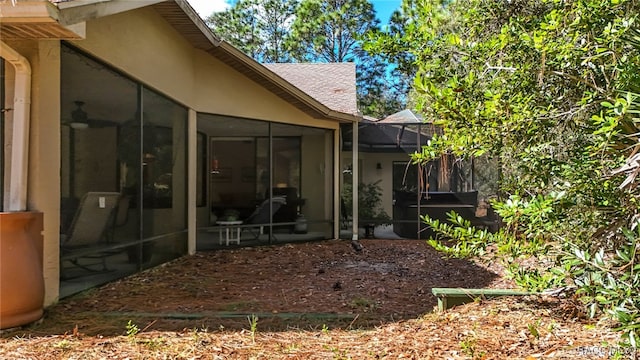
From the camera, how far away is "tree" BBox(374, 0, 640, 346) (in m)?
2.57

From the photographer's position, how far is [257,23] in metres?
27.9

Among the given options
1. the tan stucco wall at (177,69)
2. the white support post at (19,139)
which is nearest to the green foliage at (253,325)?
the white support post at (19,139)

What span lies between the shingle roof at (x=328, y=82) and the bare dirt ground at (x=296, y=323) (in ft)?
17.7

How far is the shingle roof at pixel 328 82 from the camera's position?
36.1ft

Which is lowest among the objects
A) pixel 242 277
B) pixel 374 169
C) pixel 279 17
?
pixel 242 277

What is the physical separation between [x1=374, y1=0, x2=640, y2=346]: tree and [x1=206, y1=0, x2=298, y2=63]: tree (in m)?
25.2

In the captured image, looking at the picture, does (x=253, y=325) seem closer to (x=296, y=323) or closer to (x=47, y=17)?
(x=296, y=323)

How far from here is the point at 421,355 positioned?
3.17 meters

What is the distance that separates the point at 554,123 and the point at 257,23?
26680 millimetres

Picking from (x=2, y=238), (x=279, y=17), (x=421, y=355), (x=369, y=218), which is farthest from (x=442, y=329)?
(x=279, y=17)

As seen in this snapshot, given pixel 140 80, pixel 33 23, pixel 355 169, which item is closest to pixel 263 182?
pixel 355 169

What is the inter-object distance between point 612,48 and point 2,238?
167 inches

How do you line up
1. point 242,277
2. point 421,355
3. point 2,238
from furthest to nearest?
point 242,277
point 2,238
point 421,355

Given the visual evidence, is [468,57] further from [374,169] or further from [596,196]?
[374,169]
